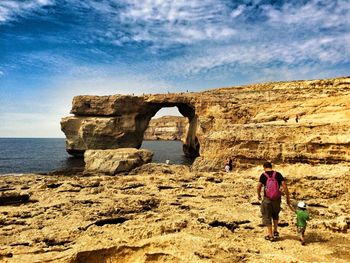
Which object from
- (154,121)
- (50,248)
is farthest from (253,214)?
(154,121)

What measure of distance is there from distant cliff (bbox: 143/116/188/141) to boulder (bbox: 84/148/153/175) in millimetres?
120987

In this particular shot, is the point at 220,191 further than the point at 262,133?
No

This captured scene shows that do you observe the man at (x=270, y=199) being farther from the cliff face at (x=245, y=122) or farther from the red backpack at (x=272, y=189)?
the cliff face at (x=245, y=122)

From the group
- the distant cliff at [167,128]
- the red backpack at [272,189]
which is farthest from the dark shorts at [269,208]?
the distant cliff at [167,128]

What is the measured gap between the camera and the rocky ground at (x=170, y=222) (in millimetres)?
7641

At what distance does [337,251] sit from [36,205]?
1152 cm

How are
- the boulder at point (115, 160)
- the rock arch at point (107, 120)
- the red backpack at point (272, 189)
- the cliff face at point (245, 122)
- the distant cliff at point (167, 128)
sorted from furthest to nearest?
the distant cliff at point (167, 128), the rock arch at point (107, 120), the boulder at point (115, 160), the cliff face at point (245, 122), the red backpack at point (272, 189)

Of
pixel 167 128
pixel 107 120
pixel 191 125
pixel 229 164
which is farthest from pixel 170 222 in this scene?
pixel 167 128

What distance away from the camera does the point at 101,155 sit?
35.0m

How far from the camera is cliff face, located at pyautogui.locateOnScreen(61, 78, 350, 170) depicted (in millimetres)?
18375

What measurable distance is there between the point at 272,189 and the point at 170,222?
3238 mm

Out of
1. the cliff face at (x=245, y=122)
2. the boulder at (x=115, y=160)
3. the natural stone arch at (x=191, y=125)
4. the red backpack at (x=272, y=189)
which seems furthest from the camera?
the natural stone arch at (x=191, y=125)

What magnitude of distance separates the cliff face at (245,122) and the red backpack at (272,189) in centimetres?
1011

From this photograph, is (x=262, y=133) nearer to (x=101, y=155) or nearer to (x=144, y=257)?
(x=144, y=257)
